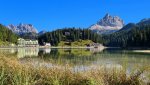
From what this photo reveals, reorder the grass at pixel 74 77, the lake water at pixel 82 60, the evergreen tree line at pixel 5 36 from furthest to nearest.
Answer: the evergreen tree line at pixel 5 36
the lake water at pixel 82 60
the grass at pixel 74 77

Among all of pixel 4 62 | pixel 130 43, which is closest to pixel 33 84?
pixel 4 62

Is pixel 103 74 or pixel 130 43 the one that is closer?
pixel 103 74

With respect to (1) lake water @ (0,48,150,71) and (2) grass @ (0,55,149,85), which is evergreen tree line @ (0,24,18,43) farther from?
(2) grass @ (0,55,149,85)

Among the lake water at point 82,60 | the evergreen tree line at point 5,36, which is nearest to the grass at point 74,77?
the lake water at point 82,60

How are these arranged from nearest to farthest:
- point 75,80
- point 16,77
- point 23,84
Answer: point 23,84 → point 16,77 → point 75,80

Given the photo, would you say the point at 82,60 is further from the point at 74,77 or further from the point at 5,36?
the point at 5,36

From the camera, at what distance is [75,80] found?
961 cm

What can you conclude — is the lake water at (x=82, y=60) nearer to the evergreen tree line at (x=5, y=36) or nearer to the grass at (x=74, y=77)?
the grass at (x=74, y=77)

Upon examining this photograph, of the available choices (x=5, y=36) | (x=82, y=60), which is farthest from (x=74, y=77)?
(x=5, y=36)

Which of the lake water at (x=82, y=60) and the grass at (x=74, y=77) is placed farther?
the lake water at (x=82, y=60)

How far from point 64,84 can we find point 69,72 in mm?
855

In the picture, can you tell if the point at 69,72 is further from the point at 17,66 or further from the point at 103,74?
the point at 17,66

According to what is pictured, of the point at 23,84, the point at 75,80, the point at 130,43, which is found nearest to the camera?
the point at 23,84

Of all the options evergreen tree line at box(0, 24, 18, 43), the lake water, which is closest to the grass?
the lake water
